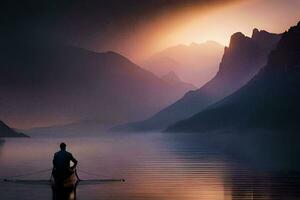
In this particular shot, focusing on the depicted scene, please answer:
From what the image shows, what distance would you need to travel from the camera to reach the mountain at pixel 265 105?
160 meters

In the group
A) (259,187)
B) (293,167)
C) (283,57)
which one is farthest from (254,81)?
(259,187)

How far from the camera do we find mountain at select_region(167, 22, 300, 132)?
523 ft

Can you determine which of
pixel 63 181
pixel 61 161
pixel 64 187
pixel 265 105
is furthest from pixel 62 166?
pixel 265 105

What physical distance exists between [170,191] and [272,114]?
142 m

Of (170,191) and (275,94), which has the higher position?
(275,94)

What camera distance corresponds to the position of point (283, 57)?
648ft

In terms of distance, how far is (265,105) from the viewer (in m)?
166

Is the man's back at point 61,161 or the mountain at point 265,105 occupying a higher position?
the mountain at point 265,105

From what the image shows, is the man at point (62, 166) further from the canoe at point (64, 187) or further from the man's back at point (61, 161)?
the canoe at point (64, 187)

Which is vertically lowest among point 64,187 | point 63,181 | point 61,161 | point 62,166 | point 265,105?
point 64,187

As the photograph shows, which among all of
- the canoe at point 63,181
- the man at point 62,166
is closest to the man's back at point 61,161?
the man at point 62,166

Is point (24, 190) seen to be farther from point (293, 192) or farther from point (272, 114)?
point (272, 114)

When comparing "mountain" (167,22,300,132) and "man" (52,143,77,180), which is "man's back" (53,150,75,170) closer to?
"man" (52,143,77,180)

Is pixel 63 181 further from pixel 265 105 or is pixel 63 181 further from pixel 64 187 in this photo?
pixel 265 105
